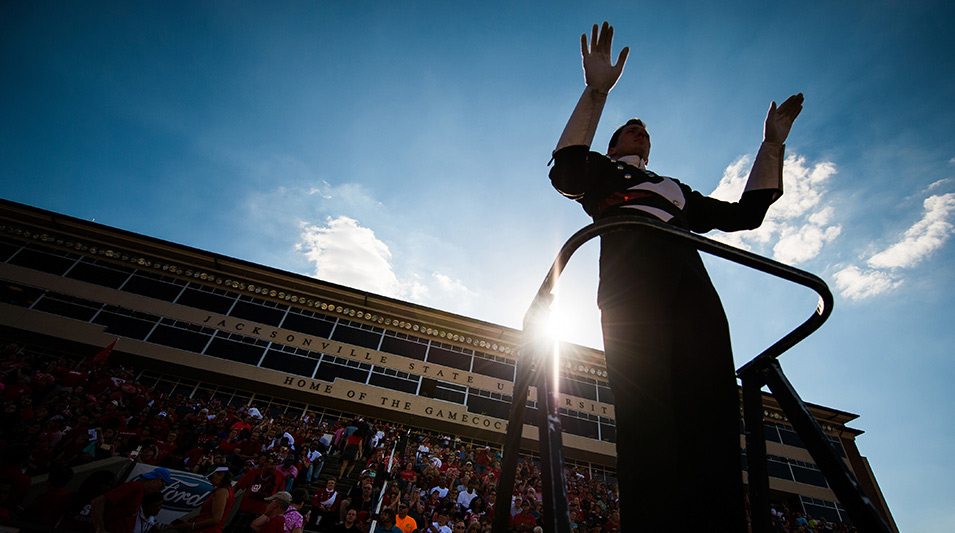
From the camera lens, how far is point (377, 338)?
25.5 metres

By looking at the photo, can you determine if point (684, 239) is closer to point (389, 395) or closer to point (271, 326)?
point (389, 395)

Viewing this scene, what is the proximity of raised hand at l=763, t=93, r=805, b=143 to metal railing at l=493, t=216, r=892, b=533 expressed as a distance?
110 cm

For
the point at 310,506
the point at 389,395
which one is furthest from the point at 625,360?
the point at 389,395

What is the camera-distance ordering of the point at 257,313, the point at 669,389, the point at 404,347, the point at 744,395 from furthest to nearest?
the point at 404,347 < the point at 257,313 < the point at 744,395 < the point at 669,389

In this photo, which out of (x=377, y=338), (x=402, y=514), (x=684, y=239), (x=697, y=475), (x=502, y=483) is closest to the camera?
(x=697, y=475)

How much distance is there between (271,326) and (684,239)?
2656cm

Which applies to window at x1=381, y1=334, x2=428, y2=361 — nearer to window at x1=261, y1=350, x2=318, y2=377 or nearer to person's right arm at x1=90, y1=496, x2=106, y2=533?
window at x1=261, y1=350, x2=318, y2=377

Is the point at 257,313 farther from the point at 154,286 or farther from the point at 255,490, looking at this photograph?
the point at 255,490

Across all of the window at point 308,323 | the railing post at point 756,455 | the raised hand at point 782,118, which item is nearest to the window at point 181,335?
the window at point 308,323

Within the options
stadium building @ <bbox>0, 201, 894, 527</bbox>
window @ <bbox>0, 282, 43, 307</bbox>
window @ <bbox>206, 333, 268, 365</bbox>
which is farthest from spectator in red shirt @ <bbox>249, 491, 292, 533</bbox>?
window @ <bbox>0, 282, 43, 307</bbox>

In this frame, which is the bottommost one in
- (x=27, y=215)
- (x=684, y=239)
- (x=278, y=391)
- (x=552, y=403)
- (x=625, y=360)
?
(x=552, y=403)

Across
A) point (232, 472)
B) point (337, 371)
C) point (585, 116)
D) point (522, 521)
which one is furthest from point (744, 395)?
point (337, 371)

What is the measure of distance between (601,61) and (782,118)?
118 cm

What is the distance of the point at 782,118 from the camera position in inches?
90.1
